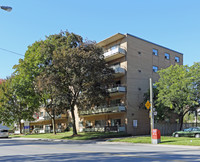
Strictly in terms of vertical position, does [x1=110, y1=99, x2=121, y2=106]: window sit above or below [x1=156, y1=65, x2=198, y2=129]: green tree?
below

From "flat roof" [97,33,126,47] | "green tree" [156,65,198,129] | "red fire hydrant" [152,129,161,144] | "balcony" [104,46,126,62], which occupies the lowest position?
"red fire hydrant" [152,129,161,144]

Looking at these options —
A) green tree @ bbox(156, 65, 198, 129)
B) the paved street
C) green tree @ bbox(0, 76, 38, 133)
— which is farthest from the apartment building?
the paved street

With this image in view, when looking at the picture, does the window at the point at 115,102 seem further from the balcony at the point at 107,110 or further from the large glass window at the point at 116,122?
the large glass window at the point at 116,122

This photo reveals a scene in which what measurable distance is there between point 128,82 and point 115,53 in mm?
5122

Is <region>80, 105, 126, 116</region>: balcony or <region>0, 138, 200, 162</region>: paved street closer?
<region>0, 138, 200, 162</region>: paved street

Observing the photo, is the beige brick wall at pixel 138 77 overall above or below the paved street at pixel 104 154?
above

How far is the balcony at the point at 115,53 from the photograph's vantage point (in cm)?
3760

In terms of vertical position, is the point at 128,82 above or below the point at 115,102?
above

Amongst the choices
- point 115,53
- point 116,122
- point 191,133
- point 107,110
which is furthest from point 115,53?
point 191,133

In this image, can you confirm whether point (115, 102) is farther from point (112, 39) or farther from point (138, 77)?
point (112, 39)

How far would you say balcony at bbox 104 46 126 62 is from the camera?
37.6 metres

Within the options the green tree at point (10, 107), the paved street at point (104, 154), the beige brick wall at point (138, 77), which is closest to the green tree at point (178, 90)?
the beige brick wall at point (138, 77)

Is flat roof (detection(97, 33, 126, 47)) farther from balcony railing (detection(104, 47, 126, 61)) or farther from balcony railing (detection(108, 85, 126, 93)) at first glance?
balcony railing (detection(108, 85, 126, 93))

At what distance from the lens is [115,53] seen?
3800 centimetres
